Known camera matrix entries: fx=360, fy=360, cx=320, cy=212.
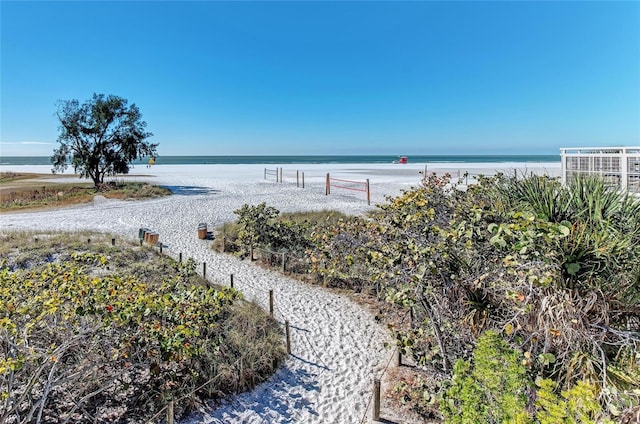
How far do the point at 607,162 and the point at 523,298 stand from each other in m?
11.4

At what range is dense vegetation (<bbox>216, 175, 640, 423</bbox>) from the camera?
3.14 m

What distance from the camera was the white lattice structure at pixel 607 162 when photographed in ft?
35.5

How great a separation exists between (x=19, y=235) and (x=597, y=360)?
15294 millimetres

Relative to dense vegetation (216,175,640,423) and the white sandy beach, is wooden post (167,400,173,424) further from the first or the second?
dense vegetation (216,175,640,423)

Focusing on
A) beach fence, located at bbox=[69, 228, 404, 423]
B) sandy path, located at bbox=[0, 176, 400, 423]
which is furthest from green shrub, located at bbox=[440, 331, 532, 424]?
sandy path, located at bbox=[0, 176, 400, 423]

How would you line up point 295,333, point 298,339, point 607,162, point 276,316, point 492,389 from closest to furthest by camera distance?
point 492,389
point 298,339
point 295,333
point 276,316
point 607,162

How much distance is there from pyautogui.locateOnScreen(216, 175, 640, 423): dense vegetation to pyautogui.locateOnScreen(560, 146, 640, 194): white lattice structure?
690cm

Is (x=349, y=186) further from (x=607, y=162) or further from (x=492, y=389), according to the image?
(x=492, y=389)

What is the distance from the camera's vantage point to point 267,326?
670 cm

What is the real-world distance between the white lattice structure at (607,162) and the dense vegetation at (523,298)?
6.90 meters

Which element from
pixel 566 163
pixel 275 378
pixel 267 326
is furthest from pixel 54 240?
pixel 566 163

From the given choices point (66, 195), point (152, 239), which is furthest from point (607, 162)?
point (66, 195)

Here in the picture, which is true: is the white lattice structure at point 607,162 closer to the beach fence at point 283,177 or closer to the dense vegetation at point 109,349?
the dense vegetation at point 109,349

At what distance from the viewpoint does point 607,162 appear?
11734mm
